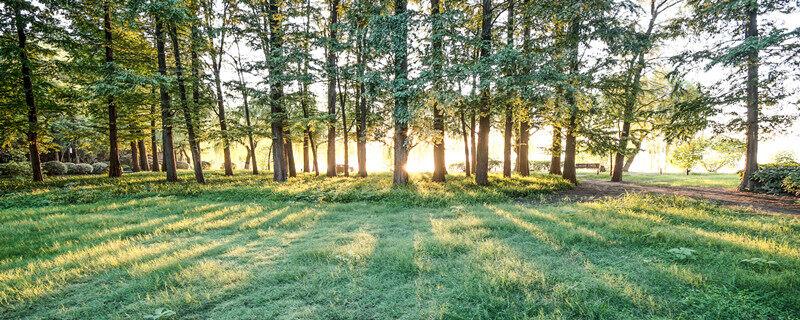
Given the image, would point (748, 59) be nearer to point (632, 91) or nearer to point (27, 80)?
point (632, 91)

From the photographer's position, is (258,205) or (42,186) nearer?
(258,205)

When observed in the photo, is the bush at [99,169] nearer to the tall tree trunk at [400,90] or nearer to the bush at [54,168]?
the bush at [54,168]

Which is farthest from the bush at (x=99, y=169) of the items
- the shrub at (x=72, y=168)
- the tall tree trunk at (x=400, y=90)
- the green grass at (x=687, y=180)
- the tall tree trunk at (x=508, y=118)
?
the green grass at (x=687, y=180)

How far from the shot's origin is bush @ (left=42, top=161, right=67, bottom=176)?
2419 cm

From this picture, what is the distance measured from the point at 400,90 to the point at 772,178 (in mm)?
16942

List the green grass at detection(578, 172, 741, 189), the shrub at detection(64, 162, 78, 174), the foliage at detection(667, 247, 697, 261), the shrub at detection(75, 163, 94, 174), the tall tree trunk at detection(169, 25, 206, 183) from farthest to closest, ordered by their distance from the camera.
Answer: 1. the shrub at detection(75, 163, 94, 174)
2. the shrub at detection(64, 162, 78, 174)
3. the green grass at detection(578, 172, 741, 189)
4. the tall tree trunk at detection(169, 25, 206, 183)
5. the foliage at detection(667, 247, 697, 261)

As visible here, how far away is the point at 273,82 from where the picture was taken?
16.9 metres

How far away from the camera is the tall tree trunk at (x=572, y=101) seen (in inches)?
489

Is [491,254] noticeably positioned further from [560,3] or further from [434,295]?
[560,3]

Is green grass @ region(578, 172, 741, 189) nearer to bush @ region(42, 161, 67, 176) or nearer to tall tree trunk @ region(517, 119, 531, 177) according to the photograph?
tall tree trunk @ region(517, 119, 531, 177)

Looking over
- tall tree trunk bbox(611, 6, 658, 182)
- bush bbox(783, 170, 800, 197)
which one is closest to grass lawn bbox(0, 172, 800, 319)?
bush bbox(783, 170, 800, 197)

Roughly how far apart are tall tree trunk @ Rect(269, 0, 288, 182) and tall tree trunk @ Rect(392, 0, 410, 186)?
6719 mm

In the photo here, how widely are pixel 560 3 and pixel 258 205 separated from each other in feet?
46.1

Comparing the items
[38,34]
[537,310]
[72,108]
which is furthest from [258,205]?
[38,34]
